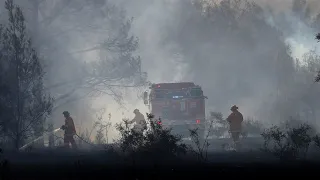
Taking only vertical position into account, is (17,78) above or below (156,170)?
above

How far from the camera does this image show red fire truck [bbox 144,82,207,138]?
107 feet

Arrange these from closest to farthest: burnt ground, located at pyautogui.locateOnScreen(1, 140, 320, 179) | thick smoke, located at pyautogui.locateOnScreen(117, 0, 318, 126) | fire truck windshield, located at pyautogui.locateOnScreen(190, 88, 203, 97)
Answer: burnt ground, located at pyautogui.locateOnScreen(1, 140, 320, 179), fire truck windshield, located at pyautogui.locateOnScreen(190, 88, 203, 97), thick smoke, located at pyautogui.locateOnScreen(117, 0, 318, 126)

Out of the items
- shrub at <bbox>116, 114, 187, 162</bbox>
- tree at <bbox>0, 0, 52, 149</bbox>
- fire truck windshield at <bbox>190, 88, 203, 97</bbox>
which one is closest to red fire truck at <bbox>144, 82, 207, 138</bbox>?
fire truck windshield at <bbox>190, 88, 203, 97</bbox>

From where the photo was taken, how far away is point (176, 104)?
32.9 m

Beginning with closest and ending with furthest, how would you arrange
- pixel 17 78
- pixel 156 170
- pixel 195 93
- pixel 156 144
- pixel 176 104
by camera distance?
1. pixel 156 170
2. pixel 156 144
3. pixel 17 78
4. pixel 176 104
5. pixel 195 93

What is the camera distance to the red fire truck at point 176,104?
32594 mm

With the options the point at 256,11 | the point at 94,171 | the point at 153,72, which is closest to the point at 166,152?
the point at 94,171

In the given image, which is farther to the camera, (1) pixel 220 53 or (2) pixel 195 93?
(1) pixel 220 53

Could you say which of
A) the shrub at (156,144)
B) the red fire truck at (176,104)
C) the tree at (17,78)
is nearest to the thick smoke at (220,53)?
the red fire truck at (176,104)

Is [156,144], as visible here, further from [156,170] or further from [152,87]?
[152,87]

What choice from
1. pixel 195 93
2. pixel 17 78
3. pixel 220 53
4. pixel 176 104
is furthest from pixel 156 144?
pixel 220 53

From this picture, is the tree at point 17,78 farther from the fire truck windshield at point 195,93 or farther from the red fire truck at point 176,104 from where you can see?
the fire truck windshield at point 195,93

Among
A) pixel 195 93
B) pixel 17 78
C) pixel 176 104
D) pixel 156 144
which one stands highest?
pixel 195 93

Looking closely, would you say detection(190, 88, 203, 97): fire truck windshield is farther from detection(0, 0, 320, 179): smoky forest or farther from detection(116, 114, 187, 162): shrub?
detection(116, 114, 187, 162): shrub
